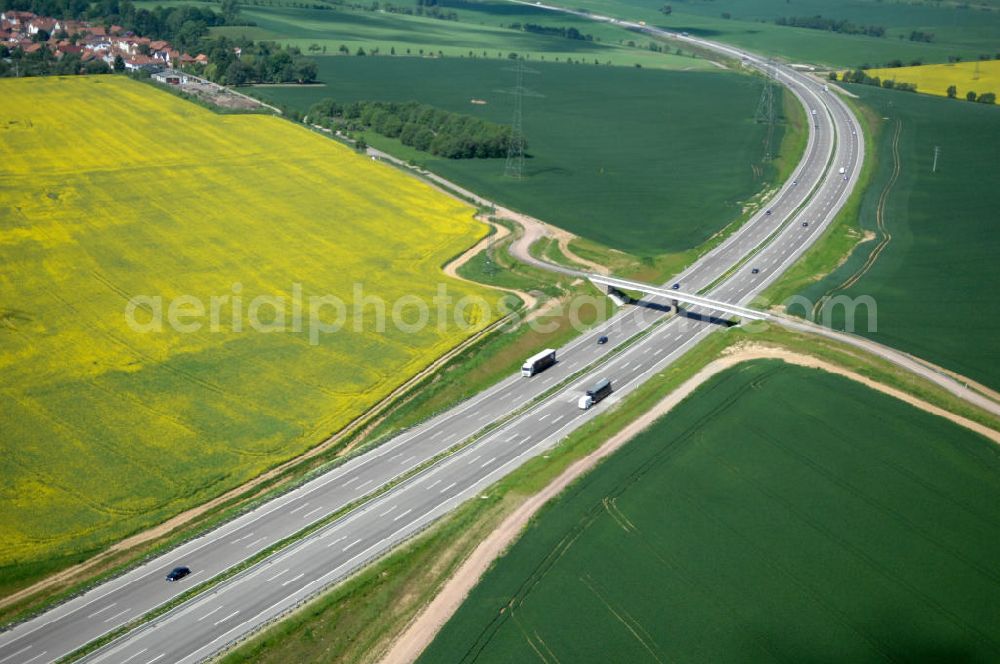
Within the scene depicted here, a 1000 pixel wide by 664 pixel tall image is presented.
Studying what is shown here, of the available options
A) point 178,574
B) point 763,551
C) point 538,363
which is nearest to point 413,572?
point 178,574

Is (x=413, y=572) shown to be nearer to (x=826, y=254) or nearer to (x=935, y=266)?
(x=826, y=254)

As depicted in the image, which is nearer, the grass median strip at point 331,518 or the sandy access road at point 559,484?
the grass median strip at point 331,518

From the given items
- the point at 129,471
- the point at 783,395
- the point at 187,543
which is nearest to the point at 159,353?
the point at 129,471

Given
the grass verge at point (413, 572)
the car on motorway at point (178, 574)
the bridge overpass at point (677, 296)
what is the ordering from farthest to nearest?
the bridge overpass at point (677, 296) → the car on motorway at point (178, 574) → the grass verge at point (413, 572)

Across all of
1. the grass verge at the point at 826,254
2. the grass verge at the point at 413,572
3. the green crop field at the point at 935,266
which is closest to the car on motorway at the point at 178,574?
the grass verge at the point at 413,572

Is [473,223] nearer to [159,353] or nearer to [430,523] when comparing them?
[159,353]

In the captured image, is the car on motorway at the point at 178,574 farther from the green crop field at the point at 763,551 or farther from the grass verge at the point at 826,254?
the grass verge at the point at 826,254

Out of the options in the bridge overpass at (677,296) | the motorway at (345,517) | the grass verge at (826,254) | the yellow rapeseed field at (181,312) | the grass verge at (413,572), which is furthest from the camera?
the grass verge at (826,254)
